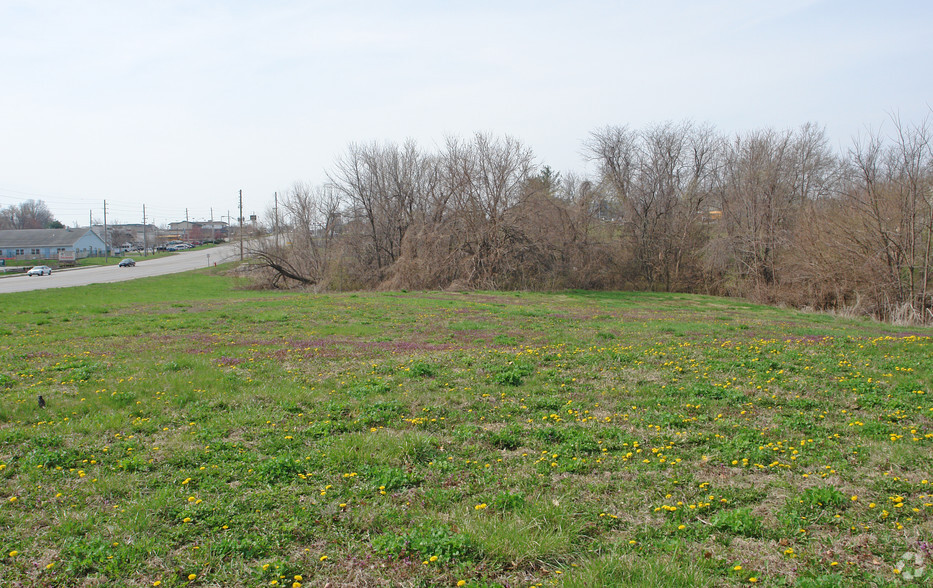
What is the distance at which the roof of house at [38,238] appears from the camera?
86.1 m

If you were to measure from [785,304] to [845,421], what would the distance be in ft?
81.9

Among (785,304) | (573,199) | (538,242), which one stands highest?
(573,199)

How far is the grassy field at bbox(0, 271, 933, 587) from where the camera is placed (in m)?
3.83

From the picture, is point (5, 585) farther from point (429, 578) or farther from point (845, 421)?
point (845, 421)

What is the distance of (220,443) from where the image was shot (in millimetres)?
6121

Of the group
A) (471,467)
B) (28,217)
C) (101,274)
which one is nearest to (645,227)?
(471,467)

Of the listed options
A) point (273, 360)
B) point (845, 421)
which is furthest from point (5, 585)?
point (845, 421)

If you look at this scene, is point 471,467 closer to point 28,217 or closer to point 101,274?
point 101,274

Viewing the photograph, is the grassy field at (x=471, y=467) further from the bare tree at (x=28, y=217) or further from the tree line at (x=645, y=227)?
the bare tree at (x=28, y=217)

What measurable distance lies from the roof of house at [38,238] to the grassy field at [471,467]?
3747 inches

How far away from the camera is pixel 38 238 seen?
8738 centimetres

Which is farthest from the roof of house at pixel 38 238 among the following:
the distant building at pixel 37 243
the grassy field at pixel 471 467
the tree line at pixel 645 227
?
the grassy field at pixel 471 467

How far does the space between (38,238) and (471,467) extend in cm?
10757

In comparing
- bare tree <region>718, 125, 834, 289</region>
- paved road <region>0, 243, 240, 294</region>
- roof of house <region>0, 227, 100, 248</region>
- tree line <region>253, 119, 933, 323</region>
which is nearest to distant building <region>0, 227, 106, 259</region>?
roof of house <region>0, 227, 100, 248</region>
